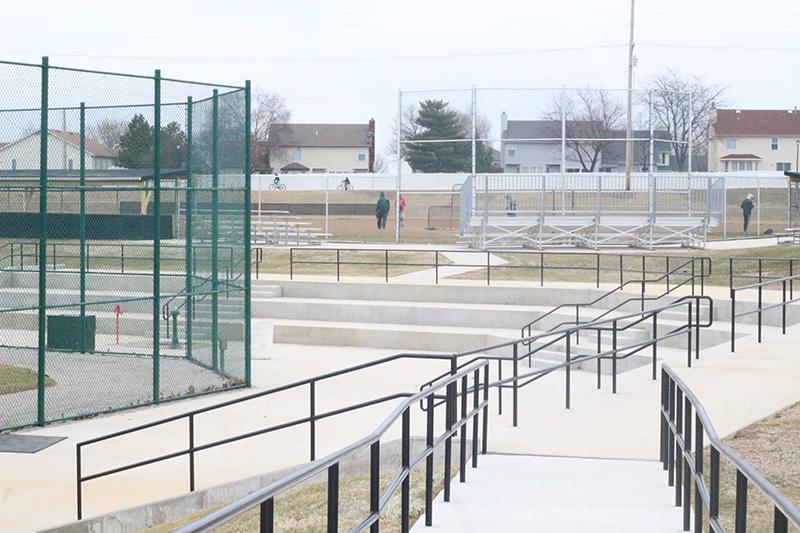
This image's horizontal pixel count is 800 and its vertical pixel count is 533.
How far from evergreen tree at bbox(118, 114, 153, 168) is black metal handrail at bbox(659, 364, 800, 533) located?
30.8 feet

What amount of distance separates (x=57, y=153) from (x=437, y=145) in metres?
38.0

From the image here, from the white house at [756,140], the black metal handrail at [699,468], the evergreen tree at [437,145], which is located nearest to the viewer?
the black metal handrail at [699,468]

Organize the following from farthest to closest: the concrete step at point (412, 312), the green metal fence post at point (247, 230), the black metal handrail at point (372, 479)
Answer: the concrete step at point (412, 312) → the green metal fence post at point (247, 230) → the black metal handrail at point (372, 479)

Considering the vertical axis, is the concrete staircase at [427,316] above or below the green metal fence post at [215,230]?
below

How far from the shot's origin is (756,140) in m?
95.1

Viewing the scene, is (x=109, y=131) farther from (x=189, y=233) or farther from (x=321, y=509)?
(x=321, y=509)

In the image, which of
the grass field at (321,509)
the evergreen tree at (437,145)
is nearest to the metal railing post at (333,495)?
the grass field at (321,509)

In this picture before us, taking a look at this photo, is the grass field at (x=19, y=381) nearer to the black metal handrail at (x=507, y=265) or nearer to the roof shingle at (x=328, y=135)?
the black metal handrail at (x=507, y=265)

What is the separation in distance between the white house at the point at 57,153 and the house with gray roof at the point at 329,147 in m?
89.0

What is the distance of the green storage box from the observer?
17594 millimetres

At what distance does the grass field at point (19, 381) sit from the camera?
16219 millimetres

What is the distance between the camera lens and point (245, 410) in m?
16.0

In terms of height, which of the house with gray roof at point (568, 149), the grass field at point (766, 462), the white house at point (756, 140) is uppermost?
the white house at point (756, 140)

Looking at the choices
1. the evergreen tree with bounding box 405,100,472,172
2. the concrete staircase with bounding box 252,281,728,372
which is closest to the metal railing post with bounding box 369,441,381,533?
the concrete staircase with bounding box 252,281,728,372
